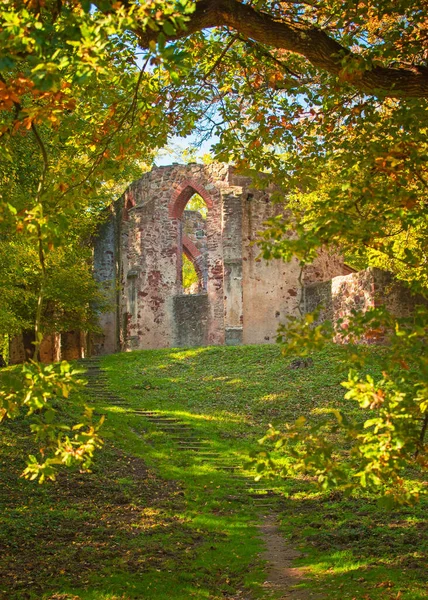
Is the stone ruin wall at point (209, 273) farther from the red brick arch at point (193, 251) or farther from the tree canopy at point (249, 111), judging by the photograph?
the tree canopy at point (249, 111)

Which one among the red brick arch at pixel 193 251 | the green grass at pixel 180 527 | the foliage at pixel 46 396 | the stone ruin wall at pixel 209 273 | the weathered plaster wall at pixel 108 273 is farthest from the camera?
the red brick arch at pixel 193 251

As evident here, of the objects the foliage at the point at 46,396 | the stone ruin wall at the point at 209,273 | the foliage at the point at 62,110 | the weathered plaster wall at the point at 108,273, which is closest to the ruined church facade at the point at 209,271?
the stone ruin wall at the point at 209,273

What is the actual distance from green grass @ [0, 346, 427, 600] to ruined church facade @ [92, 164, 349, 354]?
9485 millimetres

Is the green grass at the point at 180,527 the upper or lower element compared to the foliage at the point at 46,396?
lower

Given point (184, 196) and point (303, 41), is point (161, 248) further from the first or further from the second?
point (303, 41)

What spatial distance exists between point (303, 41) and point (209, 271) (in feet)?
64.2

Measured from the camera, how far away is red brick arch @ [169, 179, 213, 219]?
1043 inches

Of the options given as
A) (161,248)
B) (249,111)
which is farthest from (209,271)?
(249,111)

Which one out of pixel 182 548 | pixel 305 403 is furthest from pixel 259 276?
pixel 182 548

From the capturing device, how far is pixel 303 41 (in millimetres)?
6344

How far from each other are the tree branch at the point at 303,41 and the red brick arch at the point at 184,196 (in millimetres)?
19945

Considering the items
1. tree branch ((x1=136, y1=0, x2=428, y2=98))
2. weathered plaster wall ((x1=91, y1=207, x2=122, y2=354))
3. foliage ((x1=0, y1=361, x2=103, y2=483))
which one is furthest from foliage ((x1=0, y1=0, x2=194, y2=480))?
weathered plaster wall ((x1=91, y1=207, x2=122, y2=354))

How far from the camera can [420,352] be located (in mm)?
4820

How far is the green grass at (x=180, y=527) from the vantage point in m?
7.04
